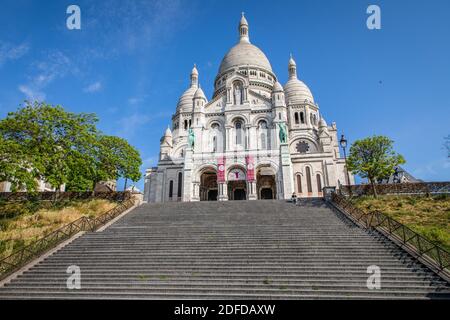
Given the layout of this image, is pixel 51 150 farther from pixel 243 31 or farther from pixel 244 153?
pixel 243 31

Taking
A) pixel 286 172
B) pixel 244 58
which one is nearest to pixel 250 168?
pixel 286 172

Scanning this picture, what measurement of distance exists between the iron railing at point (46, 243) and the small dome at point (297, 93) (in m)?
31.6

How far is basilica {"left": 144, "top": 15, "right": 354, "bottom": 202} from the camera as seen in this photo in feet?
93.0

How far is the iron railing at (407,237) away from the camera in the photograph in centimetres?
891

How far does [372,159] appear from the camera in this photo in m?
20.9

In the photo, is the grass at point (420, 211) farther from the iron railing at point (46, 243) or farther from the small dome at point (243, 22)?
the small dome at point (243, 22)

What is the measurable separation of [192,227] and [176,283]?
5.59m

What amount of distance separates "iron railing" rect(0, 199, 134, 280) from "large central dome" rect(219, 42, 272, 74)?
3397 centimetres

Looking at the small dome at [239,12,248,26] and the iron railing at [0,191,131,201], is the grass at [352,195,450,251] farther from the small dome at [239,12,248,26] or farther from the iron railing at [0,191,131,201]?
the small dome at [239,12,248,26]

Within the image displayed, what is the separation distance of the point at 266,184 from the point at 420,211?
1686 cm

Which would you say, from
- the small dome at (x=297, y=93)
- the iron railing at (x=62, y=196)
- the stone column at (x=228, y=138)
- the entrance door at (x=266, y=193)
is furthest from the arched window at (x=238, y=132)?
the iron railing at (x=62, y=196)

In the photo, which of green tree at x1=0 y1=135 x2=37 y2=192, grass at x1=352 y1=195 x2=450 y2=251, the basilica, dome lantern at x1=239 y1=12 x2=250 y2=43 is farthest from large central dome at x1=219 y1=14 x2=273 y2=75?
green tree at x1=0 y1=135 x2=37 y2=192

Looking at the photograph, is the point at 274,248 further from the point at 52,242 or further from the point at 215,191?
the point at 215,191

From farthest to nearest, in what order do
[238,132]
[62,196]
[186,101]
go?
[186,101] < [238,132] < [62,196]
